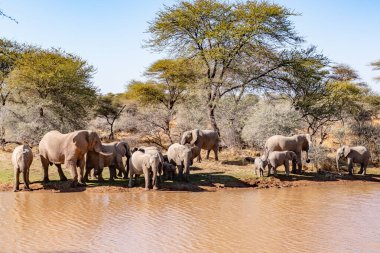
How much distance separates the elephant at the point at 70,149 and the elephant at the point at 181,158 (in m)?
2.46

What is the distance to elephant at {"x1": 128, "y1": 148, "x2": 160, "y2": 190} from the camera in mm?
14819

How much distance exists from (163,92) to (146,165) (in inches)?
679

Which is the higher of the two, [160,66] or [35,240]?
[160,66]

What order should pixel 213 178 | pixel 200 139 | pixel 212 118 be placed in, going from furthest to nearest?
pixel 212 118 → pixel 200 139 → pixel 213 178

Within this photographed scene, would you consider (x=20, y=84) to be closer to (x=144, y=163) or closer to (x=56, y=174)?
(x=56, y=174)

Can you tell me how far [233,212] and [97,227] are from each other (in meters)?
3.87

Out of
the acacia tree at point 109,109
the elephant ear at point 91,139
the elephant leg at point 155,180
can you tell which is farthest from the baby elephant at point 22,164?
the acacia tree at point 109,109

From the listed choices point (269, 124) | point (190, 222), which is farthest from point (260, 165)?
point (190, 222)

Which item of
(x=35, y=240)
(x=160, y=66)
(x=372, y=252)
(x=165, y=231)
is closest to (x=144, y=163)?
(x=165, y=231)

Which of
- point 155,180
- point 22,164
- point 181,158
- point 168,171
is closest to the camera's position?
point 22,164

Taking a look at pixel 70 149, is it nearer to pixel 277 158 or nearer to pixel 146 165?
pixel 146 165

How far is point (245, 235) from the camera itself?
9992mm

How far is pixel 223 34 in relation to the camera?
2458cm

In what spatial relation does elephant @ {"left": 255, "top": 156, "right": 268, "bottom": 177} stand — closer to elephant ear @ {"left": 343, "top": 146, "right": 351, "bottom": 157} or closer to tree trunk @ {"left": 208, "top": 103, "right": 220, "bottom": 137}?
elephant ear @ {"left": 343, "top": 146, "right": 351, "bottom": 157}
